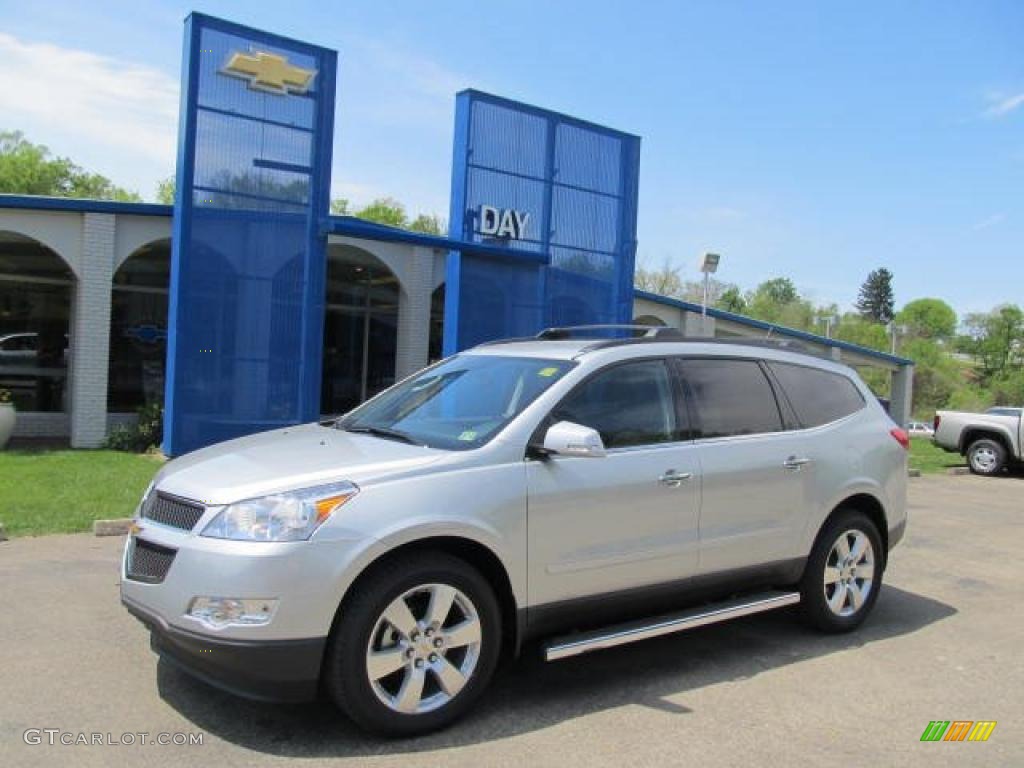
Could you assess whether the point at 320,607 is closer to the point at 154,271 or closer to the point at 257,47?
the point at 257,47

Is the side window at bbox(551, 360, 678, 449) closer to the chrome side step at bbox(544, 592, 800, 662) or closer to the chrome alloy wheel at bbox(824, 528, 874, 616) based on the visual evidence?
the chrome side step at bbox(544, 592, 800, 662)

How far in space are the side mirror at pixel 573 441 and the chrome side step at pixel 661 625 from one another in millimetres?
911

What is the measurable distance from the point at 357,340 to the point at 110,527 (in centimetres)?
1317

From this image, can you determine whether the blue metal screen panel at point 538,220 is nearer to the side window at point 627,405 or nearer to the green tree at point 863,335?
the side window at point 627,405

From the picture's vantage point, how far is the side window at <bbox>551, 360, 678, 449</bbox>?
466 centimetres

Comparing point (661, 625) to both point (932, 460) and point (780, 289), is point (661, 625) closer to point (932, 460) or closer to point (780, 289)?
point (932, 460)

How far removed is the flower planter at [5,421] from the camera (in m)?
13.0

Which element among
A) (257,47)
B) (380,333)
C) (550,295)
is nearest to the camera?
(257,47)

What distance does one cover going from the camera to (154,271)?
1630 cm

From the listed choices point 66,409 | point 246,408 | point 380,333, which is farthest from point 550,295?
point 66,409

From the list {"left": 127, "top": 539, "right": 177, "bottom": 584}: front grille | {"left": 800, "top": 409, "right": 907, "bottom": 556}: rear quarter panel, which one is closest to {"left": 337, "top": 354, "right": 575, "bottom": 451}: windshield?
{"left": 127, "top": 539, "right": 177, "bottom": 584}: front grille

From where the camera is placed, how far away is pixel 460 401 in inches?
194

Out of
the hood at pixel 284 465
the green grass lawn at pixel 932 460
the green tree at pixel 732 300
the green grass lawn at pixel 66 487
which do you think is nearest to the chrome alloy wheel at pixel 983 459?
the green grass lawn at pixel 932 460

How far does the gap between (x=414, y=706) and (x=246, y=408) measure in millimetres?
9081
